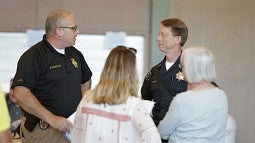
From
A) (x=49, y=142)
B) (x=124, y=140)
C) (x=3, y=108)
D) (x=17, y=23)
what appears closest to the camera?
(x=3, y=108)

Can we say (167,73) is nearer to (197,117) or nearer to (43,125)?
(197,117)

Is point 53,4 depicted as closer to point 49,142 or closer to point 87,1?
point 87,1

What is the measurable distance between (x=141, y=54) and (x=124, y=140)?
9.15 feet

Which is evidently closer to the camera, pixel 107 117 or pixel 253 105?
pixel 107 117

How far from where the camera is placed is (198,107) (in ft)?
6.81

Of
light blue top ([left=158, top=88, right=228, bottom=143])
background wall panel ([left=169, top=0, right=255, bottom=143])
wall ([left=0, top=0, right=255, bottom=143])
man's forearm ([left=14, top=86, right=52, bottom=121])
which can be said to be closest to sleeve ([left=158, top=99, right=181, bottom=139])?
light blue top ([left=158, top=88, right=228, bottom=143])

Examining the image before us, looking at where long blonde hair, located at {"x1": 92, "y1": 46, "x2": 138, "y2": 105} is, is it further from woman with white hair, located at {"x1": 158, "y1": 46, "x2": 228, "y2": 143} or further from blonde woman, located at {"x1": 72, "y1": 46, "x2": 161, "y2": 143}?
woman with white hair, located at {"x1": 158, "y1": 46, "x2": 228, "y2": 143}

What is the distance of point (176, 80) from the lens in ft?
8.82

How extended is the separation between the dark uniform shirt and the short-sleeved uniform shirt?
1.64ft

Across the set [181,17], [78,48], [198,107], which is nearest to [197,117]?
[198,107]

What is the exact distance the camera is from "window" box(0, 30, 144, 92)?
476cm

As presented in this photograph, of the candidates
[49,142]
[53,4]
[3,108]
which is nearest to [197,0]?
[53,4]

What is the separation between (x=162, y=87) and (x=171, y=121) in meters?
0.55

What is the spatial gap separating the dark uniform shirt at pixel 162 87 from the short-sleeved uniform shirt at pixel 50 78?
500mm
